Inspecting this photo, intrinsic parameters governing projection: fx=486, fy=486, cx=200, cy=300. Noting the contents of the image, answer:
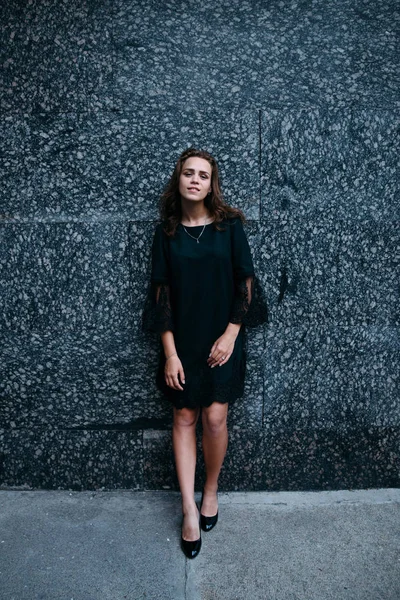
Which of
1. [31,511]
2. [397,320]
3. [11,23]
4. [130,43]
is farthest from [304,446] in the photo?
[11,23]

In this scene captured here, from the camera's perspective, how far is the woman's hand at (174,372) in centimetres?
270

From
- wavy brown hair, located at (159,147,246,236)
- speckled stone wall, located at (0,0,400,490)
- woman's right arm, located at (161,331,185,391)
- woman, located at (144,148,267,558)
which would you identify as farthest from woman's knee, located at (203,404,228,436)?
wavy brown hair, located at (159,147,246,236)

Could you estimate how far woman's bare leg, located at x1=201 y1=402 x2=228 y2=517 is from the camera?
2.80 m

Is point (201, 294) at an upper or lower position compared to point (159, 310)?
upper

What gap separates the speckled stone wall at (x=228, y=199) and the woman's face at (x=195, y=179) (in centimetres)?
39

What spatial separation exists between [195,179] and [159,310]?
2.44 ft

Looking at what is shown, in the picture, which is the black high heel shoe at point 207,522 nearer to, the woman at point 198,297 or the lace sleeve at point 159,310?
the woman at point 198,297

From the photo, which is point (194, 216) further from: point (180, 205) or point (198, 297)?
point (198, 297)

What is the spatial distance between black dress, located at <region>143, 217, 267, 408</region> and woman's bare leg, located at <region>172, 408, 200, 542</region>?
128 mm

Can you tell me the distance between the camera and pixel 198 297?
2684 millimetres

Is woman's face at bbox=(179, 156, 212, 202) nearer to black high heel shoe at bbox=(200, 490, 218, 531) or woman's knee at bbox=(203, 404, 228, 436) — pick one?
woman's knee at bbox=(203, 404, 228, 436)

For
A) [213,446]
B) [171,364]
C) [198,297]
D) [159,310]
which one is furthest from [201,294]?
[213,446]

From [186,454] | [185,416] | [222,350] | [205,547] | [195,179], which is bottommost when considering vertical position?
[205,547]

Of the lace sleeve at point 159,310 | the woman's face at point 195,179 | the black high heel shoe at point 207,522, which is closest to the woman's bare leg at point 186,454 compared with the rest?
the black high heel shoe at point 207,522
